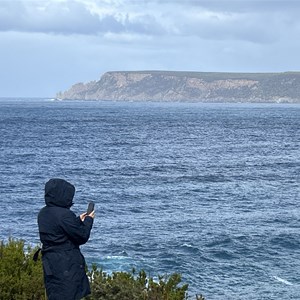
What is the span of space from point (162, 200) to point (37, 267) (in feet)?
86.2

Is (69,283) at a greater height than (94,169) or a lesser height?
greater

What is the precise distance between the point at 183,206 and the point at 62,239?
27437 mm

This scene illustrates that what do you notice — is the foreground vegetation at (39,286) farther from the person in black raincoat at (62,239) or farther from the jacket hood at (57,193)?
the jacket hood at (57,193)

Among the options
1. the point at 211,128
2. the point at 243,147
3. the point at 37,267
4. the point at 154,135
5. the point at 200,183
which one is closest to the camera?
the point at 37,267

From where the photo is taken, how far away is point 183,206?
34.8 meters

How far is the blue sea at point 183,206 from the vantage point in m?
22.7

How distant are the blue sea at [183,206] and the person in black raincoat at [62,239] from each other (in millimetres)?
12507

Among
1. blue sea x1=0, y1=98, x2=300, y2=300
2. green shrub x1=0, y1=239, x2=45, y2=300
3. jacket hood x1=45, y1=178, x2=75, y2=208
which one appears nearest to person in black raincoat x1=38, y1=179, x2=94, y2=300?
jacket hood x1=45, y1=178, x2=75, y2=208

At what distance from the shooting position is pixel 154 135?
92.8 meters

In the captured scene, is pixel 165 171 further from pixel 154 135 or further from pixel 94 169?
pixel 154 135

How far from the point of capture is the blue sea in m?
22.7

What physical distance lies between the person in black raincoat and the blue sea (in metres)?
12.5

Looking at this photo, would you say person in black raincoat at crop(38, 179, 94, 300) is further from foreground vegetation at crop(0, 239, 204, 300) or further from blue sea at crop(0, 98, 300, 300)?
blue sea at crop(0, 98, 300, 300)

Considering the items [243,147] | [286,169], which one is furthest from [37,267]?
[243,147]
